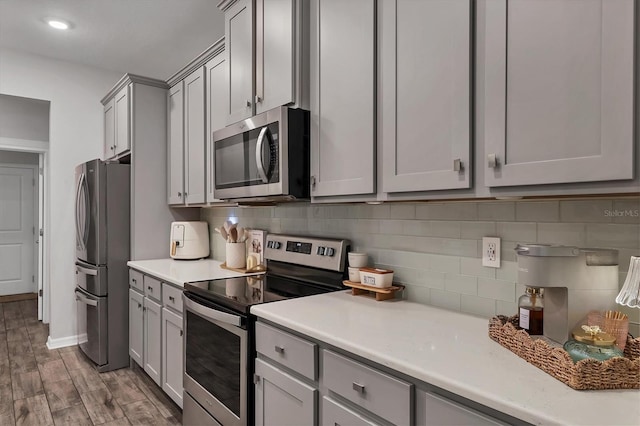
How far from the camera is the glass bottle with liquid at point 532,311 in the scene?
3.92ft

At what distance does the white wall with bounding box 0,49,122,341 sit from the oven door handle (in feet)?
7.91

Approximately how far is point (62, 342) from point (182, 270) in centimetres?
204

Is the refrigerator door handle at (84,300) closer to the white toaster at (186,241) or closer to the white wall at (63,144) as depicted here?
the white wall at (63,144)

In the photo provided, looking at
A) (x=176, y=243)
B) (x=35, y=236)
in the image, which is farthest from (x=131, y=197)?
(x=35, y=236)

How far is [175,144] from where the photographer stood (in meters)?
3.35

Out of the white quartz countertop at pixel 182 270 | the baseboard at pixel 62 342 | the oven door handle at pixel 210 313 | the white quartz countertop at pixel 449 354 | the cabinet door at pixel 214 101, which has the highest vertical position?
the cabinet door at pixel 214 101

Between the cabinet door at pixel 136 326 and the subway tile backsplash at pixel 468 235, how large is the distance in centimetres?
171

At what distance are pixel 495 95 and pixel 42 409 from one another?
322 cm

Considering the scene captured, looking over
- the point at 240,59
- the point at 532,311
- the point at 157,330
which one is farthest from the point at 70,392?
the point at 532,311

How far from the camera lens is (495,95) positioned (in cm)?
120

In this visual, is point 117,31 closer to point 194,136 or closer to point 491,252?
point 194,136

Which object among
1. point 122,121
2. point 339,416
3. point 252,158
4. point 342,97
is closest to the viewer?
point 339,416

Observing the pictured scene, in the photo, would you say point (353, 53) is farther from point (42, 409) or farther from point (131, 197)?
point (42, 409)

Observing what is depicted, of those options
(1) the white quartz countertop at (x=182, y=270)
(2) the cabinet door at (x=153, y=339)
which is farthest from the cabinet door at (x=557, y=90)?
(2) the cabinet door at (x=153, y=339)
